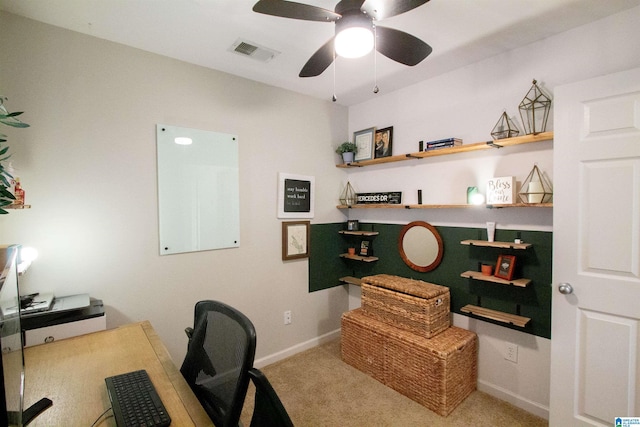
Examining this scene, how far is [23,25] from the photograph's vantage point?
178 centimetres

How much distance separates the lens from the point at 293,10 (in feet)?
4.57

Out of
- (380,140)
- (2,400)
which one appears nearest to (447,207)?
(380,140)

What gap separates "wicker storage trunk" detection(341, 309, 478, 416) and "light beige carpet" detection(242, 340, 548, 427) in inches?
2.7

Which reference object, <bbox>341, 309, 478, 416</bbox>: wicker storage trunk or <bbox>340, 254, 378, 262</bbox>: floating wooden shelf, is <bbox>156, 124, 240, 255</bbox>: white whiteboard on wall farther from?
<bbox>341, 309, 478, 416</bbox>: wicker storage trunk

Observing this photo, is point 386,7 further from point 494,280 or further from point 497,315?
point 497,315

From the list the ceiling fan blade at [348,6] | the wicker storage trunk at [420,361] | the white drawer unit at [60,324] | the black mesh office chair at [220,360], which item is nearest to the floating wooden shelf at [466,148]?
the ceiling fan blade at [348,6]

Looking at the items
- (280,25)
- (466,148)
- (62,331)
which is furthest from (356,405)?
(280,25)

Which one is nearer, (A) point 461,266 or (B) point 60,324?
(B) point 60,324

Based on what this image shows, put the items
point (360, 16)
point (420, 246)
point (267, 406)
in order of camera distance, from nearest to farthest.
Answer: point (267, 406)
point (360, 16)
point (420, 246)

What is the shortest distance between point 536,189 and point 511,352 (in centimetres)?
118

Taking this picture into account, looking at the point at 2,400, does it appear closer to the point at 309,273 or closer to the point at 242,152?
the point at 242,152

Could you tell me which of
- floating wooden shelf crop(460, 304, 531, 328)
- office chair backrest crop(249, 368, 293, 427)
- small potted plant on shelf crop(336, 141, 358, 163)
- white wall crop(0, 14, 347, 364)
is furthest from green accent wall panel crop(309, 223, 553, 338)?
office chair backrest crop(249, 368, 293, 427)

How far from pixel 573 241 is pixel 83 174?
2957 mm

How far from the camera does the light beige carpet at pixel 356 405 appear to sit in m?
2.06
